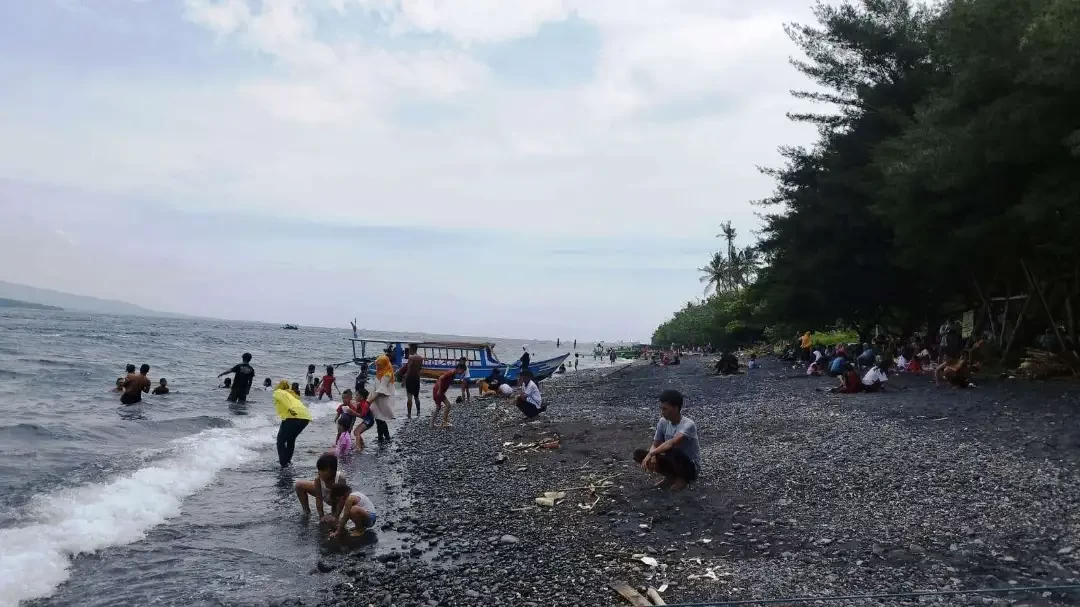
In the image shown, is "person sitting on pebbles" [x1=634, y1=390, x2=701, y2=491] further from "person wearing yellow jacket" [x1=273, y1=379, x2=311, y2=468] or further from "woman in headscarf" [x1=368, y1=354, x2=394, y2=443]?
"woman in headscarf" [x1=368, y1=354, x2=394, y2=443]

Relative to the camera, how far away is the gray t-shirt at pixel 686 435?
894 centimetres

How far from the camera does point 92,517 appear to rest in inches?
353

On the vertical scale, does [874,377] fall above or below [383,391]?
above

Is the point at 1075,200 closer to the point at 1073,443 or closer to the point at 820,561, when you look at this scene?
the point at 1073,443

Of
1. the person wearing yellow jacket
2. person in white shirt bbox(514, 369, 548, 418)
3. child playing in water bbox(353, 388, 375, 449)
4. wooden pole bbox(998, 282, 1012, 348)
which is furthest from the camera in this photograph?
wooden pole bbox(998, 282, 1012, 348)

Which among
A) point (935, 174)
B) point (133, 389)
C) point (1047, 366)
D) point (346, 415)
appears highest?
point (935, 174)

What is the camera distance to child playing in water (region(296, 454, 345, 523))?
28.2 ft

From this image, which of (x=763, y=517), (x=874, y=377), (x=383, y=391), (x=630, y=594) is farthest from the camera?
(x=874, y=377)

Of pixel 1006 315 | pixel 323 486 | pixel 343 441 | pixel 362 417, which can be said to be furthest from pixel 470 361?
pixel 323 486

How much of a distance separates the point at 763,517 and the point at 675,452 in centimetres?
156

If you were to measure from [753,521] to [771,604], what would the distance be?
2.12 metres

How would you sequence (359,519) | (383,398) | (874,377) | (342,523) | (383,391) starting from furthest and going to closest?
→ (874,377), (383,398), (383,391), (359,519), (342,523)

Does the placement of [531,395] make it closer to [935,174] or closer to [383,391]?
[383,391]

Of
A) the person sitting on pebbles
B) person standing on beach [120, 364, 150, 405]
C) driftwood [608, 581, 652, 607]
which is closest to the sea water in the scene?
person standing on beach [120, 364, 150, 405]
